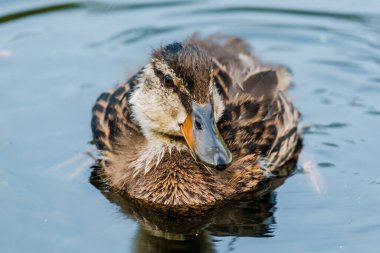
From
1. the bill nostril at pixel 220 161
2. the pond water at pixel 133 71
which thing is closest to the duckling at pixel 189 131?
the bill nostril at pixel 220 161

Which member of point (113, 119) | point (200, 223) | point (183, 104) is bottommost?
point (200, 223)

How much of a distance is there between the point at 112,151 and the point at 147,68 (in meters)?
0.85

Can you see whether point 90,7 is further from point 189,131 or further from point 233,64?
point 189,131

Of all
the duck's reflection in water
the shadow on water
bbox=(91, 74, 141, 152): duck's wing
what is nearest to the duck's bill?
the duck's reflection in water

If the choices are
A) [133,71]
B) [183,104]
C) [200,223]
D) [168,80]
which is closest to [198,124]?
[183,104]

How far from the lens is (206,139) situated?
6730mm

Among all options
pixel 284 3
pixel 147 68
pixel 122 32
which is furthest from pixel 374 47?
pixel 147 68

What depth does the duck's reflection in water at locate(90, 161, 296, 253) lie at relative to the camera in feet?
22.6

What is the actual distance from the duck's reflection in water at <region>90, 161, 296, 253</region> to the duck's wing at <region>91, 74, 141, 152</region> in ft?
1.41

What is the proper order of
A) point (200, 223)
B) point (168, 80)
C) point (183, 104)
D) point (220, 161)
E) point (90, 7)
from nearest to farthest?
point (220, 161), point (183, 104), point (168, 80), point (200, 223), point (90, 7)

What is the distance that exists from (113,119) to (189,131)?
47.6 inches

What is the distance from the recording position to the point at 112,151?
777cm

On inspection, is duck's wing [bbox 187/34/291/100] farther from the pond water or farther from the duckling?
the pond water

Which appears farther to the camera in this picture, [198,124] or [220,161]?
[198,124]
